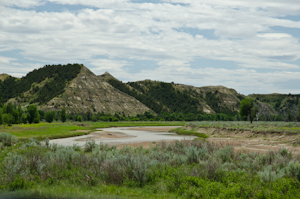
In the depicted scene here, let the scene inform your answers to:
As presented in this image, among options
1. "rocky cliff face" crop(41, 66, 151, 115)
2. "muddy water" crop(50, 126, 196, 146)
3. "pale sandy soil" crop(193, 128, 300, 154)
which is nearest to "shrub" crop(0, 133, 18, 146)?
"muddy water" crop(50, 126, 196, 146)

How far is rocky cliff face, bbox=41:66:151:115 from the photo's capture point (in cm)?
14062

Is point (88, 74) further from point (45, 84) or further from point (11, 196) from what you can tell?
point (11, 196)

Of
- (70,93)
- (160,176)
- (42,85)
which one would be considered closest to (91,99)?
(70,93)

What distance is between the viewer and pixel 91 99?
154125mm

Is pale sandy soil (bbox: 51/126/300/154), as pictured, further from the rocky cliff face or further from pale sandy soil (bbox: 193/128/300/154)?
the rocky cliff face

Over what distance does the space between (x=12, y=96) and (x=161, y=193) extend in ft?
606

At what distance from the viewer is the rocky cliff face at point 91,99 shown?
141m

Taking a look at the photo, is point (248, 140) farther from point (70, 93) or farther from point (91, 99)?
point (91, 99)

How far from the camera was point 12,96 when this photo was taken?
172250mm

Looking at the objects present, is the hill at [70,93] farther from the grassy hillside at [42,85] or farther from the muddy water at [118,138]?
the muddy water at [118,138]

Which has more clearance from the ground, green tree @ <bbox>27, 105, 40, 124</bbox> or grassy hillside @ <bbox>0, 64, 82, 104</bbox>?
grassy hillside @ <bbox>0, 64, 82, 104</bbox>

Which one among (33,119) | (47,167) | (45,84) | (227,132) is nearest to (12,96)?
(45,84)

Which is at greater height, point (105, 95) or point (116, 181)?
point (105, 95)

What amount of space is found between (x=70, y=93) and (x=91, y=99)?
1253cm
